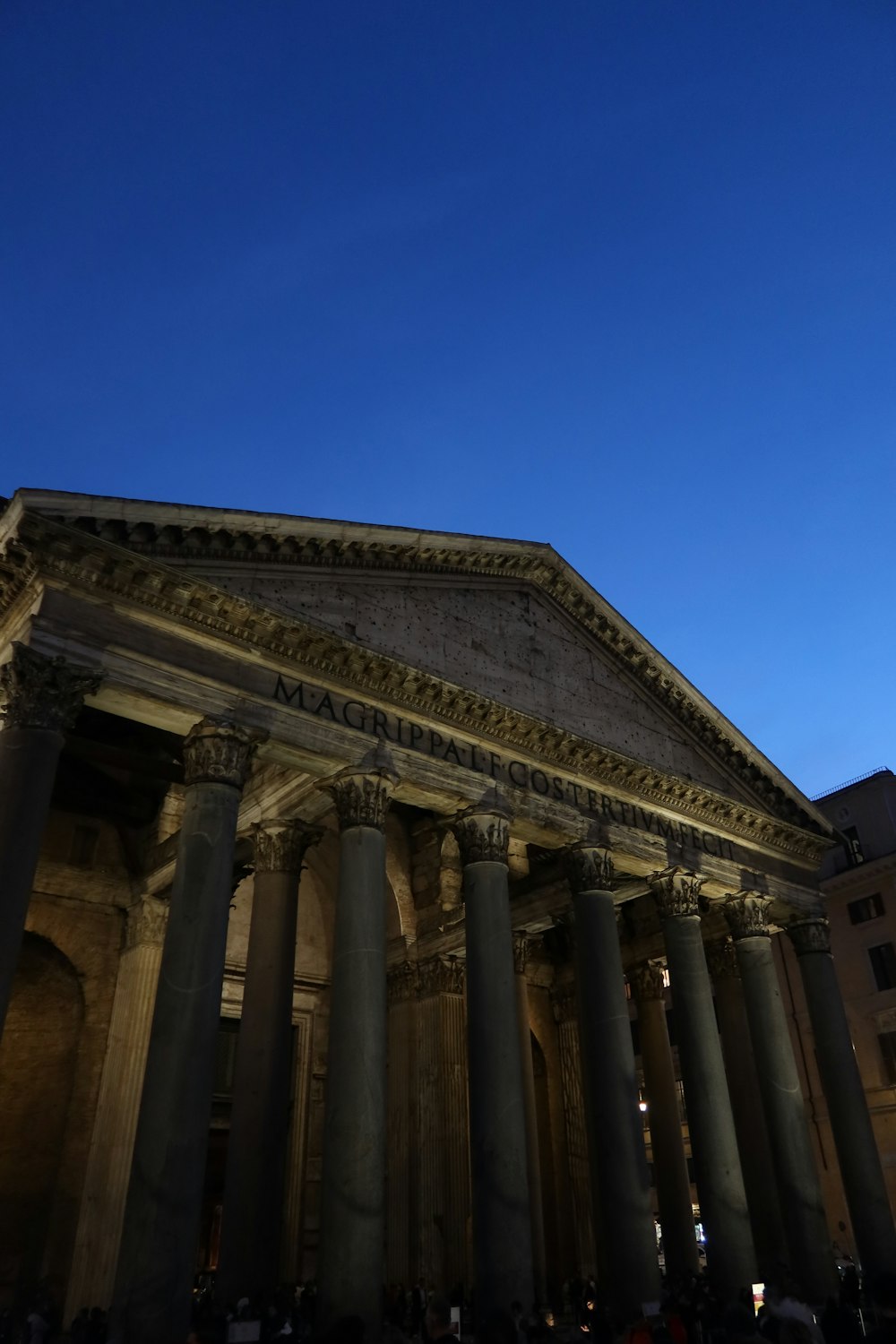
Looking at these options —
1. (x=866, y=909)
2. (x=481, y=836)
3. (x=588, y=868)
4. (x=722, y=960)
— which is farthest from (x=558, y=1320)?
(x=866, y=909)

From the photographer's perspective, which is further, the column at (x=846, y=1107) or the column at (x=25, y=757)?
the column at (x=846, y=1107)

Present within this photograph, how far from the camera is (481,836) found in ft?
44.0

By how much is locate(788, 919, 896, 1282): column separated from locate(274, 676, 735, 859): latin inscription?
2.98m

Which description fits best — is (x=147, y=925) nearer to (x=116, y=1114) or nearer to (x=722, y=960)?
(x=116, y=1114)

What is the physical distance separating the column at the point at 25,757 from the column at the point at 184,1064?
1.54m

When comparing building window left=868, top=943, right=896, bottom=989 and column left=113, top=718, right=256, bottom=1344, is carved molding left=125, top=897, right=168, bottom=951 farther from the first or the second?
building window left=868, top=943, right=896, bottom=989

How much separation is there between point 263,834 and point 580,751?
5099 mm

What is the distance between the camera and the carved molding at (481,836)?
13.3m

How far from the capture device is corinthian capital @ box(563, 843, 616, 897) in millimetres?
14531

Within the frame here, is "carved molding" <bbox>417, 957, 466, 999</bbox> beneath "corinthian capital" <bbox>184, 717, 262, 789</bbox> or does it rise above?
beneath

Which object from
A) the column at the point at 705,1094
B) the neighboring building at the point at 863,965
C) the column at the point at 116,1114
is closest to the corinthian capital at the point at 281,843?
the column at the point at 116,1114

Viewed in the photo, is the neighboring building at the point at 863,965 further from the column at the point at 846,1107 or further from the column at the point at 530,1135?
the column at the point at 530,1135

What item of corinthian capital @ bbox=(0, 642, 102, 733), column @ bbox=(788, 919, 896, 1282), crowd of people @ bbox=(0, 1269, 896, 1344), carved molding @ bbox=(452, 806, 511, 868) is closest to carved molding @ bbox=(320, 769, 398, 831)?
carved molding @ bbox=(452, 806, 511, 868)

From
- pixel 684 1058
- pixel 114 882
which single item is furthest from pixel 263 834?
pixel 684 1058
